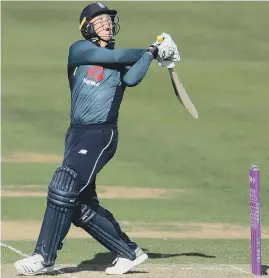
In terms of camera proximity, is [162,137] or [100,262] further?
[162,137]

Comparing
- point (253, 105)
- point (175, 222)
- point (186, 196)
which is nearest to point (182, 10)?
point (253, 105)

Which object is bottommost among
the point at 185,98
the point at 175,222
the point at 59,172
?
the point at 175,222

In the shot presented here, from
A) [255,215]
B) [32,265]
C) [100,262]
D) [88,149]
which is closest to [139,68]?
[88,149]

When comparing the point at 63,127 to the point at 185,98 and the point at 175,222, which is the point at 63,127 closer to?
the point at 175,222

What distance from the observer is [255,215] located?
30.0ft

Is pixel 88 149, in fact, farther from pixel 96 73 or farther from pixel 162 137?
pixel 162 137

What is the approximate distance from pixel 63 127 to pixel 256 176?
11548mm

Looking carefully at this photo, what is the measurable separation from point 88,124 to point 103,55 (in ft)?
1.81

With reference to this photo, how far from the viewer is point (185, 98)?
9.53 m

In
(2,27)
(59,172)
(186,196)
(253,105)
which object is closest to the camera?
(59,172)

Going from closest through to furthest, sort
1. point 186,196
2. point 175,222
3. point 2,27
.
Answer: point 175,222
point 186,196
point 2,27

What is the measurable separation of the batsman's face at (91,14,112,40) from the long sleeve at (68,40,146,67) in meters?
0.14

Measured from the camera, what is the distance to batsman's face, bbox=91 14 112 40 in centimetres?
931

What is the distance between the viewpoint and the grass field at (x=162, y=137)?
11.9m
